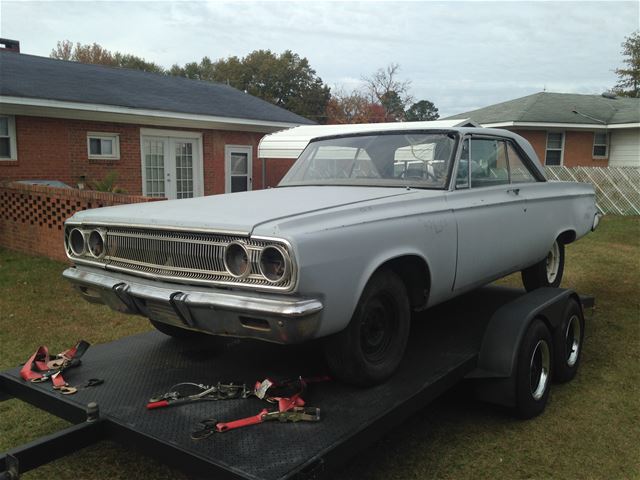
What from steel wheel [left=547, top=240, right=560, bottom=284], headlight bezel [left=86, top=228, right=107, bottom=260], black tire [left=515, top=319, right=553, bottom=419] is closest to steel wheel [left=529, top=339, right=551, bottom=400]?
black tire [left=515, top=319, right=553, bottom=419]

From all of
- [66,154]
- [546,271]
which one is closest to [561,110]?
[66,154]

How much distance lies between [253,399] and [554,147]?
843 inches

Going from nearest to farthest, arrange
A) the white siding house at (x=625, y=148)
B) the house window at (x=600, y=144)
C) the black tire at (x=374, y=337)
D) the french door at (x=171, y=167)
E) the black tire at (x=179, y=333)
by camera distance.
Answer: the black tire at (x=374, y=337)
the black tire at (x=179, y=333)
the french door at (x=171, y=167)
the white siding house at (x=625, y=148)
the house window at (x=600, y=144)

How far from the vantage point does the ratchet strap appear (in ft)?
10.7

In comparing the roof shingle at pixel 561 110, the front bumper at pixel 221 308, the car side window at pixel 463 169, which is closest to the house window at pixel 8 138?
the front bumper at pixel 221 308

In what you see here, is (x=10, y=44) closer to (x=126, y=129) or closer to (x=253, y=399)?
(x=126, y=129)

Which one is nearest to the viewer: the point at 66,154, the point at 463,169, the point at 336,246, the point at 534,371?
the point at 336,246

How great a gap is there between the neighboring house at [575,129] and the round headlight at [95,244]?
19.2 m

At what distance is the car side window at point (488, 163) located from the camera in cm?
434

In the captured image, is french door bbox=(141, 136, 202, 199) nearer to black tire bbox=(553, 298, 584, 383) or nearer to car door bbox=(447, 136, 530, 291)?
car door bbox=(447, 136, 530, 291)

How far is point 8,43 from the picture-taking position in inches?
655

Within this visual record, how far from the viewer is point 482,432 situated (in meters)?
3.79

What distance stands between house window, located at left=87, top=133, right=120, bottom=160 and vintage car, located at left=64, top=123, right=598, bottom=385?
9.60m

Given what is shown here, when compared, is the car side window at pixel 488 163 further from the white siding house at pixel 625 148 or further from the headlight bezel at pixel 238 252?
the white siding house at pixel 625 148
